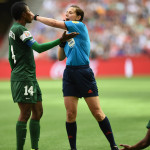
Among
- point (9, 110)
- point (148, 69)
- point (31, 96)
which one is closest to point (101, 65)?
point (148, 69)

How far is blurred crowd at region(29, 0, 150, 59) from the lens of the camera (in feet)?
87.1

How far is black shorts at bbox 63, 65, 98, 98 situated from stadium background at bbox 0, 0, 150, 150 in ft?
3.33

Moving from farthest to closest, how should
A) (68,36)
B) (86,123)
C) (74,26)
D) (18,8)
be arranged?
1. (86,123)
2. (74,26)
3. (18,8)
4. (68,36)

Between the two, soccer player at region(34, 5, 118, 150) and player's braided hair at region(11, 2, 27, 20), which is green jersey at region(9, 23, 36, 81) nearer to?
player's braided hair at region(11, 2, 27, 20)

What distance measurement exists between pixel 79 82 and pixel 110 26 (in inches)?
913

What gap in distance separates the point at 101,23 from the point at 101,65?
568 centimetres

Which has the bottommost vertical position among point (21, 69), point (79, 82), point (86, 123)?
point (86, 123)

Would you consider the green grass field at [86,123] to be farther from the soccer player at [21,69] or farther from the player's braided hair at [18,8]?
the player's braided hair at [18,8]

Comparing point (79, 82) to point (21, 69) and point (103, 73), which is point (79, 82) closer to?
point (21, 69)

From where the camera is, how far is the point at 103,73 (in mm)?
23906

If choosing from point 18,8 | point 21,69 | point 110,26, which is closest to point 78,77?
point 21,69

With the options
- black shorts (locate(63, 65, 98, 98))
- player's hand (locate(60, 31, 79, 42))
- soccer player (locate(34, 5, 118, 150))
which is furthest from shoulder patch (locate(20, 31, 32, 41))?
black shorts (locate(63, 65, 98, 98))

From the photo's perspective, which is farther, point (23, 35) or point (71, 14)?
point (71, 14)

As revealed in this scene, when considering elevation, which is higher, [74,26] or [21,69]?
[74,26]
